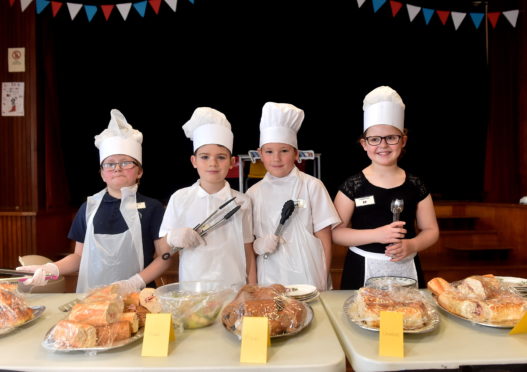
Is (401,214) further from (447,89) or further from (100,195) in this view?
(447,89)

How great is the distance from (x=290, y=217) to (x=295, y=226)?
0.04m

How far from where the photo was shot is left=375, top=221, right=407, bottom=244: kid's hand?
1403 mm

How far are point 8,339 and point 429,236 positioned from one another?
1.34m

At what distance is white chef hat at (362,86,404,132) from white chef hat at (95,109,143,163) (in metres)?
0.90

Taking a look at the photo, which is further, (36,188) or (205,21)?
(205,21)

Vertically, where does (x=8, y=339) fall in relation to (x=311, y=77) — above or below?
below

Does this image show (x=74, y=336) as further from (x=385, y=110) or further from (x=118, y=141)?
(x=385, y=110)

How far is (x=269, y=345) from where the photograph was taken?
87 centimetres

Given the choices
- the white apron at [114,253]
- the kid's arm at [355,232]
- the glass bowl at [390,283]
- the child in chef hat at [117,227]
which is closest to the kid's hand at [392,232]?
the kid's arm at [355,232]

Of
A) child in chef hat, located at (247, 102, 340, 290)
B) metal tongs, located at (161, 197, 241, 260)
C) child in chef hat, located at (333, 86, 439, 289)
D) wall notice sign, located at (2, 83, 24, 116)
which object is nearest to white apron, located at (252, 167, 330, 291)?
child in chef hat, located at (247, 102, 340, 290)

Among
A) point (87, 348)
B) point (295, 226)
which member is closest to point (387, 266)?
point (295, 226)

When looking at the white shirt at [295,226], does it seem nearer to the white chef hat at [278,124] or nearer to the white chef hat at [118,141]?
the white chef hat at [278,124]

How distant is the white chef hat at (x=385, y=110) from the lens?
161 centimetres

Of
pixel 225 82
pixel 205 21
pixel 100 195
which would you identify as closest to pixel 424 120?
pixel 225 82
